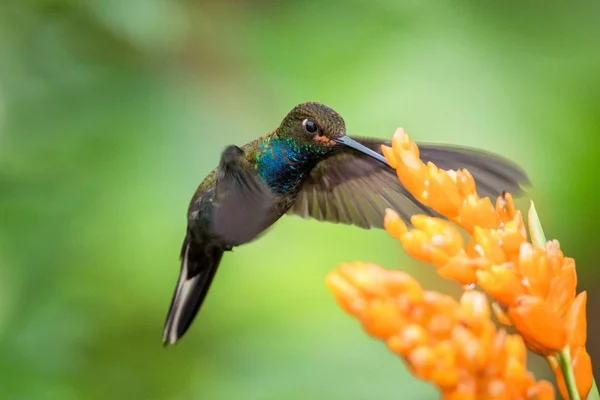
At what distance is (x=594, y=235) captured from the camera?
3.42 m

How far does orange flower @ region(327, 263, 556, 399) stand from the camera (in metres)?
1.20

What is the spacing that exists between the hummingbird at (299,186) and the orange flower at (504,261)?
45cm

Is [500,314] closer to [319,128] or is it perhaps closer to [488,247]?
[488,247]

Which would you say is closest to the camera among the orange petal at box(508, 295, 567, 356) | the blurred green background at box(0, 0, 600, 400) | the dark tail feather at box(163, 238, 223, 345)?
the orange petal at box(508, 295, 567, 356)

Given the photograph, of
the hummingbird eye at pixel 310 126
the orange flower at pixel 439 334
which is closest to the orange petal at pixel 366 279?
the orange flower at pixel 439 334

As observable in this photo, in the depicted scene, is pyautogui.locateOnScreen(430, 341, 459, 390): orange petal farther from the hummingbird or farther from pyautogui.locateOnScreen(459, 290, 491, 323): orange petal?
the hummingbird

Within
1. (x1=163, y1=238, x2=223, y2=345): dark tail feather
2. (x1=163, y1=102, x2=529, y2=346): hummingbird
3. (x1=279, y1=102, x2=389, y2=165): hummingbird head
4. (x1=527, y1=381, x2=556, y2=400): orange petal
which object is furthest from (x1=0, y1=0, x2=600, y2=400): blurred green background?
(x1=527, y1=381, x2=556, y2=400): orange petal

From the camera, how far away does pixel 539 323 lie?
1.34m

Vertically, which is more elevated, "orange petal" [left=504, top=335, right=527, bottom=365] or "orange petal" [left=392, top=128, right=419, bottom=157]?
"orange petal" [left=392, top=128, right=419, bottom=157]

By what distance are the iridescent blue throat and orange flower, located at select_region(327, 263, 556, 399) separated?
0.96m

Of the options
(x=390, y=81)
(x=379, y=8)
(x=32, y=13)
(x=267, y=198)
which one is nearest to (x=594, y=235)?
(x=390, y=81)

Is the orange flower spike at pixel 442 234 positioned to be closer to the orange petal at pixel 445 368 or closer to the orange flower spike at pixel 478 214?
the orange flower spike at pixel 478 214

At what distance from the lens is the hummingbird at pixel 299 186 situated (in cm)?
191

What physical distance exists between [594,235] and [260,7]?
2.01 metres
